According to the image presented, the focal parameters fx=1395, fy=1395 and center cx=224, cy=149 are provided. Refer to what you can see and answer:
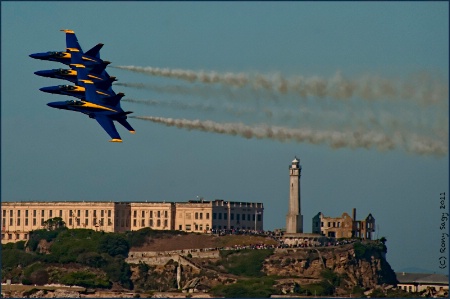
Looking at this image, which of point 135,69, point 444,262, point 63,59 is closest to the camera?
point 135,69

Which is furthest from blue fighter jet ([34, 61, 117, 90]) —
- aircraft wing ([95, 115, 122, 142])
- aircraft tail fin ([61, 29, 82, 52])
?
aircraft wing ([95, 115, 122, 142])

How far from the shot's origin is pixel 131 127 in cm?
16088

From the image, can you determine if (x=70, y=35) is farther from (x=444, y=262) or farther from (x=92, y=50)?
(x=444, y=262)

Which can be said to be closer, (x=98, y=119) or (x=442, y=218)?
(x=98, y=119)

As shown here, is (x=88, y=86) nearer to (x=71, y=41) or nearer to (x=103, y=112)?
(x=103, y=112)

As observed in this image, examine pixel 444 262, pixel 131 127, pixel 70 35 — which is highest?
pixel 70 35

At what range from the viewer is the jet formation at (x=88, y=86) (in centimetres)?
16062

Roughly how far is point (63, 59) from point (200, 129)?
63.9 ft

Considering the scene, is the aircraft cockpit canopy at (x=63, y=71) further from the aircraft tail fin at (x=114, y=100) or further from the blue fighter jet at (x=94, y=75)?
the aircraft tail fin at (x=114, y=100)

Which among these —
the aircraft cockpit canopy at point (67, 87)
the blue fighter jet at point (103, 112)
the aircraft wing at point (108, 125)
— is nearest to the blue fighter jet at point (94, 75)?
the aircraft cockpit canopy at point (67, 87)

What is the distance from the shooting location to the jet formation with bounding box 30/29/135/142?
161 meters

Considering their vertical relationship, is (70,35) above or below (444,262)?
above

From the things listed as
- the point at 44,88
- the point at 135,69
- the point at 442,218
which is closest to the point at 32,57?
the point at 44,88

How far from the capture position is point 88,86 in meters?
166
